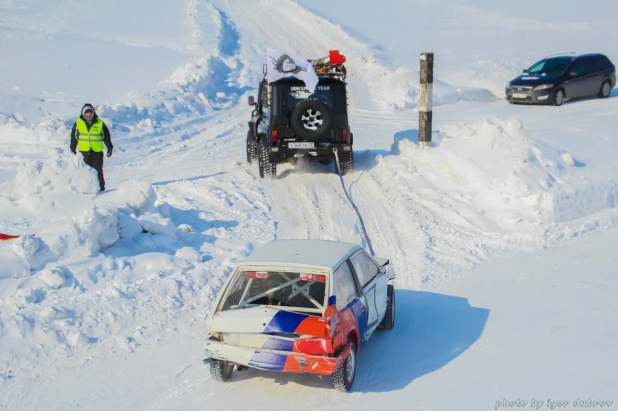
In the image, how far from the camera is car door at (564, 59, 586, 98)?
22.4m

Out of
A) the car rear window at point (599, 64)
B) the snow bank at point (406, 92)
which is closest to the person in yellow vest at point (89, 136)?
the snow bank at point (406, 92)

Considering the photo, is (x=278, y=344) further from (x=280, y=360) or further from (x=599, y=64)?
(x=599, y=64)

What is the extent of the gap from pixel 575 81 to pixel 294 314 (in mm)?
18412

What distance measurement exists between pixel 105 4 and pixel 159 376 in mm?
36605

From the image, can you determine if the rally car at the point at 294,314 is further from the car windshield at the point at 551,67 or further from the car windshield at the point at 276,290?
the car windshield at the point at 551,67

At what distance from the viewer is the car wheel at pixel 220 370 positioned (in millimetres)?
6891

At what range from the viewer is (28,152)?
15.3 metres

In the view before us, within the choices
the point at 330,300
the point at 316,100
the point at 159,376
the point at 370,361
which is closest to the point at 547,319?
the point at 370,361

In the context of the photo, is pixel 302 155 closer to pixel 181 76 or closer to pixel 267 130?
pixel 267 130

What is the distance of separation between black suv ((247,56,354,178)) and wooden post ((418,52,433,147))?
1.57 meters

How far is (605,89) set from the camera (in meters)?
23.3

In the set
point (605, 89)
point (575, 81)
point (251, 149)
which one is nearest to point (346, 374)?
point (251, 149)

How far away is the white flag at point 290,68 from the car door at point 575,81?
11454 millimetres

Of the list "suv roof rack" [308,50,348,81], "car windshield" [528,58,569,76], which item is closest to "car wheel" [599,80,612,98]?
"car windshield" [528,58,569,76]
